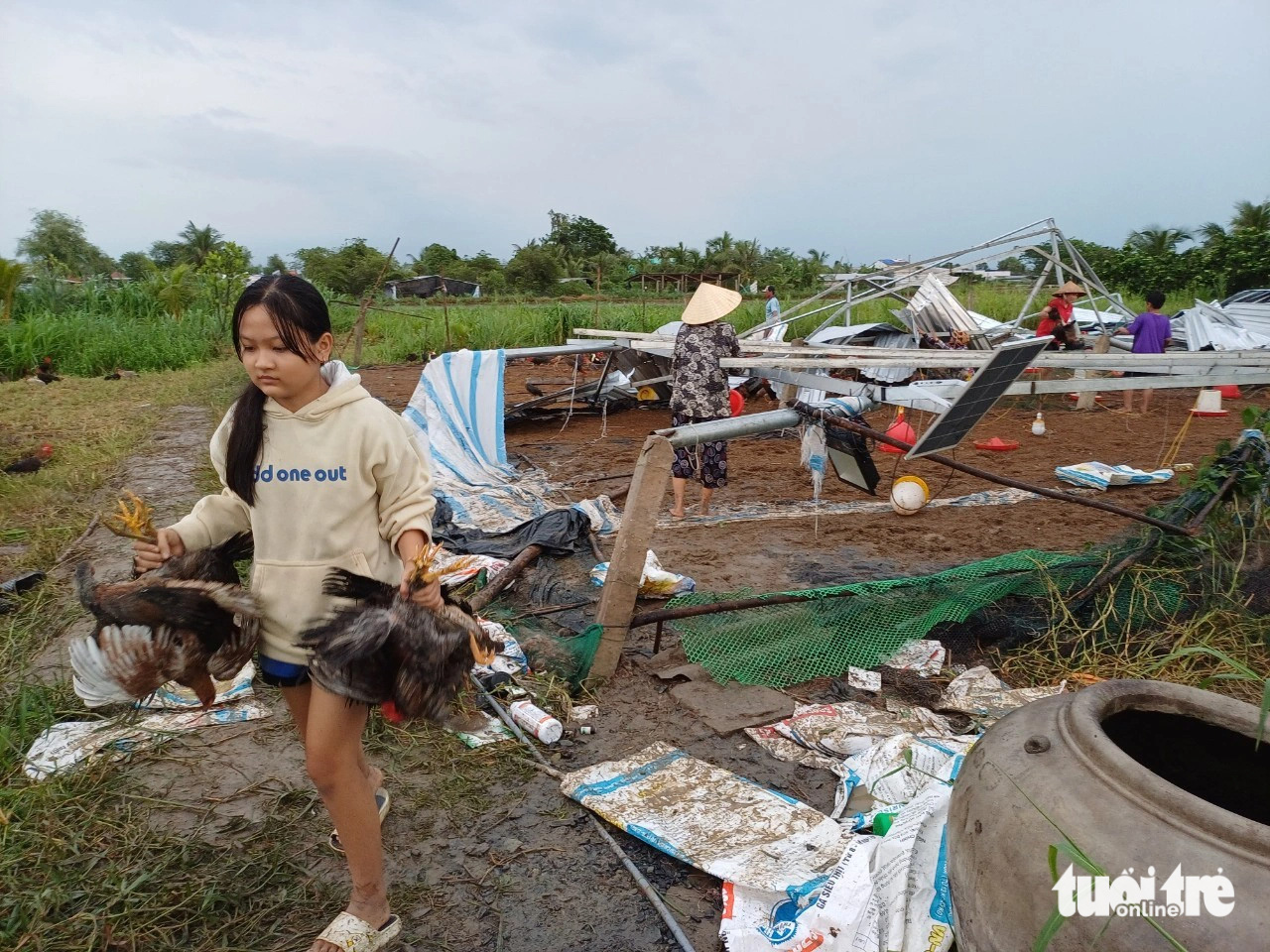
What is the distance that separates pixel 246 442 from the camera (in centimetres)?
184

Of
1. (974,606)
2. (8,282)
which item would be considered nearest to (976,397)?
(974,606)

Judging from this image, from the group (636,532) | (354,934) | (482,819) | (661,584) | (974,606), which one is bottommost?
(482,819)

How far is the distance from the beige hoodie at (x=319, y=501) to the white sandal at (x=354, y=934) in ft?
2.10

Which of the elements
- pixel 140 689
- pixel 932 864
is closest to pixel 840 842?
pixel 932 864

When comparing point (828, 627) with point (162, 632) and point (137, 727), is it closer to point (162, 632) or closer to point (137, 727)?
point (162, 632)

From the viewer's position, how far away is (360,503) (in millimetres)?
1850

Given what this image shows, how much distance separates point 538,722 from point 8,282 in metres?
17.4

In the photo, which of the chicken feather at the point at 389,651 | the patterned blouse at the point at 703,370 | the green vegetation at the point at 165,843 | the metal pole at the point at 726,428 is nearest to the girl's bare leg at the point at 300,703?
the chicken feather at the point at 389,651

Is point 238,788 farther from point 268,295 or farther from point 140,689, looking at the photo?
point 268,295

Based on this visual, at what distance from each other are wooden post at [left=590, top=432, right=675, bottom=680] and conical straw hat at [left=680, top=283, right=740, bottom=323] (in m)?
3.09

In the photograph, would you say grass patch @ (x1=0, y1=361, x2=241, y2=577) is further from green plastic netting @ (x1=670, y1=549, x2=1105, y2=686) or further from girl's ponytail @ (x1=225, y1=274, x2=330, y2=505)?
green plastic netting @ (x1=670, y1=549, x2=1105, y2=686)

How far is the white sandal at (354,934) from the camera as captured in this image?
6.28ft

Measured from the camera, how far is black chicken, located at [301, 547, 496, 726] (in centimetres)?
169

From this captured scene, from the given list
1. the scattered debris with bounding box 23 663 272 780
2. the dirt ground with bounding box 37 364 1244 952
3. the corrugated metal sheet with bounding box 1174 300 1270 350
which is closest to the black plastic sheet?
the dirt ground with bounding box 37 364 1244 952
